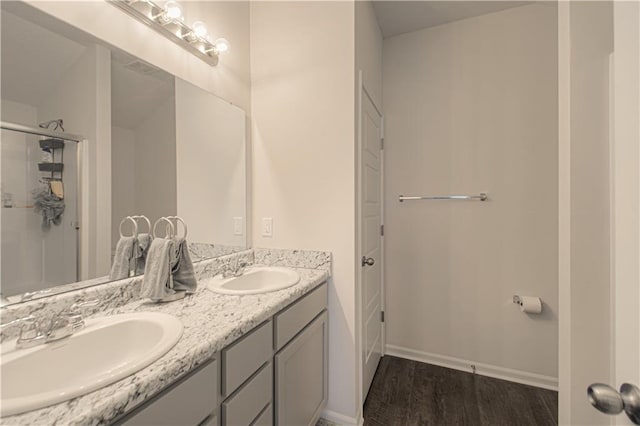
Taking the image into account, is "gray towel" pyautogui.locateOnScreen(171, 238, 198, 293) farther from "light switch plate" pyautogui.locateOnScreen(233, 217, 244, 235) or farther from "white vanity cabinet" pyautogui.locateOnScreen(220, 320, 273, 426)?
"light switch plate" pyautogui.locateOnScreen(233, 217, 244, 235)

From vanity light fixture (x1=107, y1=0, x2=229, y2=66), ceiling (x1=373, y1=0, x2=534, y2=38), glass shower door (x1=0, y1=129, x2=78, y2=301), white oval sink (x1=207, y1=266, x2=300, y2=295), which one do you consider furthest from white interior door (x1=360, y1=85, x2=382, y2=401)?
glass shower door (x1=0, y1=129, x2=78, y2=301)

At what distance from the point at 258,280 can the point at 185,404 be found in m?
0.89

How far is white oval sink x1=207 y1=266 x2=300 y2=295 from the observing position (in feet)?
4.48

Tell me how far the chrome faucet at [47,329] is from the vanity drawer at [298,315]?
0.65m

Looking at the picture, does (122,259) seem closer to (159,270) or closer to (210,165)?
(159,270)

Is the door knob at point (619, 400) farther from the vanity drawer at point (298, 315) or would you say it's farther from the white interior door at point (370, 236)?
the white interior door at point (370, 236)

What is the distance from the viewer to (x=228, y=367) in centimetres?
86

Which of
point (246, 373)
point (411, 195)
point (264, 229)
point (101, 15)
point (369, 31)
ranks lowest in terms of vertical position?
point (246, 373)

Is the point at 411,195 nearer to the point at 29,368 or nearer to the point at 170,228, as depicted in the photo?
the point at 170,228

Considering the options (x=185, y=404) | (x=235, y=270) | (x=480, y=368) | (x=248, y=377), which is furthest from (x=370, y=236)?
(x=185, y=404)

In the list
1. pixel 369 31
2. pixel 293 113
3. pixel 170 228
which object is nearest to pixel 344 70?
pixel 293 113

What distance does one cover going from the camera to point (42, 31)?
89cm

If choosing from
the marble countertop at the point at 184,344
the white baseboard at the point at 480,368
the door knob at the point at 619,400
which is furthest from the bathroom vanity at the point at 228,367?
the white baseboard at the point at 480,368

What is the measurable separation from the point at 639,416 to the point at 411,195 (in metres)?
1.92
